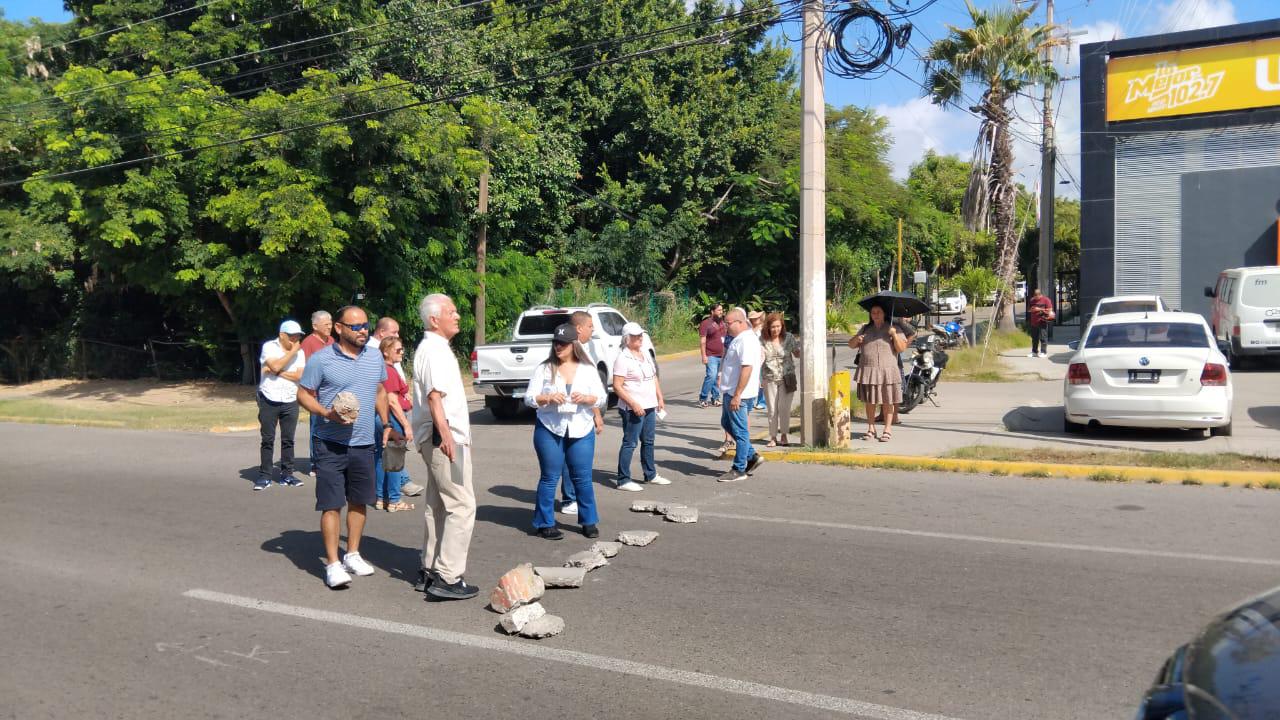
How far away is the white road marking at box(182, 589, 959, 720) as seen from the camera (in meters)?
4.46

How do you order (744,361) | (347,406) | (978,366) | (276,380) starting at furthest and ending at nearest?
(978,366), (276,380), (744,361), (347,406)

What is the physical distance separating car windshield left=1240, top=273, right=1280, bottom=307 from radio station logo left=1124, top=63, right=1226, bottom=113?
7.65 metres

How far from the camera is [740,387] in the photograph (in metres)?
10.1

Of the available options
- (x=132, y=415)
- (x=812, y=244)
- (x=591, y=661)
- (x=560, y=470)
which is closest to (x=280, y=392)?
(x=560, y=470)

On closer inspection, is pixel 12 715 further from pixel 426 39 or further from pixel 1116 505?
pixel 426 39

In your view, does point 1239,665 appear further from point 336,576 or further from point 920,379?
point 920,379

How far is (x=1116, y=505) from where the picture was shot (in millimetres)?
8672

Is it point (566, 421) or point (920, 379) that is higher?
point (566, 421)

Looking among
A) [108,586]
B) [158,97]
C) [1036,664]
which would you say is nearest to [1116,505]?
[1036,664]

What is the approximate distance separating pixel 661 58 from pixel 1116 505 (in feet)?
90.9

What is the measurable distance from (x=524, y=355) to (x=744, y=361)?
6068 mm

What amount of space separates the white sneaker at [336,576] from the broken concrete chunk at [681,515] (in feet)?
9.20

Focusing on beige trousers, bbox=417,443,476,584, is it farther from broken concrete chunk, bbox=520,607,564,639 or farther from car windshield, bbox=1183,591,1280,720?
car windshield, bbox=1183,591,1280,720

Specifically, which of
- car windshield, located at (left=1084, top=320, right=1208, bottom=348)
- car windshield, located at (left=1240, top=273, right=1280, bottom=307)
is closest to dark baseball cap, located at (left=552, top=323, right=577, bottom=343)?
car windshield, located at (left=1084, top=320, right=1208, bottom=348)
